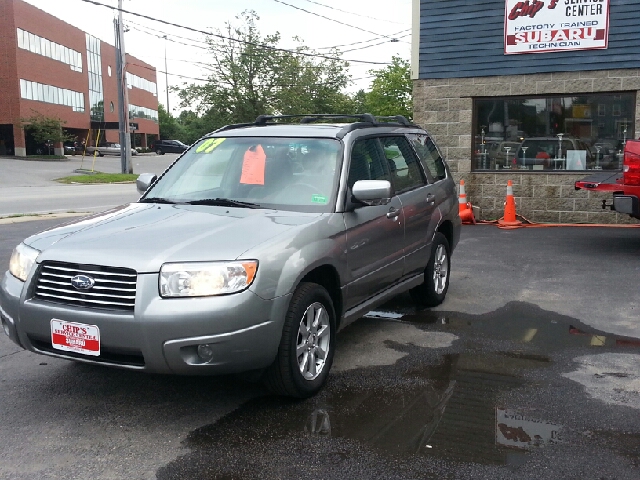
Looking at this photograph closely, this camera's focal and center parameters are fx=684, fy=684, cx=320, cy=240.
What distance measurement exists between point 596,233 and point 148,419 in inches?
388

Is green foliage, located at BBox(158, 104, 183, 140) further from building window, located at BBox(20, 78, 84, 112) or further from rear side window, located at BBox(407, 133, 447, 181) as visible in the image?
rear side window, located at BBox(407, 133, 447, 181)

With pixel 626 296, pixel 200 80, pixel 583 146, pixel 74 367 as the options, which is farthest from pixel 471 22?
pixel 200 80

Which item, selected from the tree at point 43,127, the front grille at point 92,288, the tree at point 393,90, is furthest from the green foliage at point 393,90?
the front grille at point 92,288

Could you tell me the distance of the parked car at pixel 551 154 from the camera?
1295cm

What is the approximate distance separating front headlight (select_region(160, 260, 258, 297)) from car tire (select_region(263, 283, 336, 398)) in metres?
0.47

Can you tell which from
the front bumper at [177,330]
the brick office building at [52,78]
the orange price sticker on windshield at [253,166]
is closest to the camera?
the front bumper at [177,330]

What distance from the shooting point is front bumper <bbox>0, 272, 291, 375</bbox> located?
3.71 m

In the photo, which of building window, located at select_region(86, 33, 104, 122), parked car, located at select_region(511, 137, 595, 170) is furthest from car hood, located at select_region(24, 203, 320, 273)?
building window, located at select_region(86, 33, 104, 122)

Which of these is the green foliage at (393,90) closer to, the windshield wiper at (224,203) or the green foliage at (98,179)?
the green foliage at (98,179)

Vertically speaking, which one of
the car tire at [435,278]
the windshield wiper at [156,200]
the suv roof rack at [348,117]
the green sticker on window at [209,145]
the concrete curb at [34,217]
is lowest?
the concrete curb at [34,217]

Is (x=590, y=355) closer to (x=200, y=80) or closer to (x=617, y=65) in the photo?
(x=617, y=65)

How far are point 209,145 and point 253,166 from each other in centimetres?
71

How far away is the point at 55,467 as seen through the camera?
3.43 meters

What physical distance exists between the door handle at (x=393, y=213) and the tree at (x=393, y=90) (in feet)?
170
